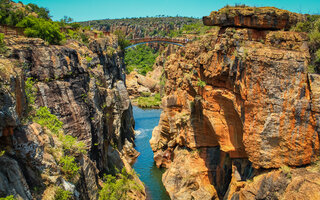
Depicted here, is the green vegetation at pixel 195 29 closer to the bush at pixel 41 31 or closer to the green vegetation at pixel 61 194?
the bush at pixel 41 31

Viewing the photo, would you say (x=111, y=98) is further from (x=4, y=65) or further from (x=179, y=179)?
(x=4, y=65)

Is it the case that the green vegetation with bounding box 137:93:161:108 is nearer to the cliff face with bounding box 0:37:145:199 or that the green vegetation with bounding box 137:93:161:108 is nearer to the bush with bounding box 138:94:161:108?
the bush with bounding box 138:94:161:108

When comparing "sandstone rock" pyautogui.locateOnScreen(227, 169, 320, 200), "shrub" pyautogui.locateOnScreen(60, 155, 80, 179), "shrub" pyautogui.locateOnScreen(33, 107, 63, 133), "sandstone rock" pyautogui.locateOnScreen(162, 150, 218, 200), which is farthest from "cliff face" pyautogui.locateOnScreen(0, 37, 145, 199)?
"sandstone rock" pyautogui.locateOnScreen(227, 169, 320, 200)

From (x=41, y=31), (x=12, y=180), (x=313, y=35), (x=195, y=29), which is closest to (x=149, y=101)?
(x=195, y=29)

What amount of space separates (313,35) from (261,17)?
3.19m

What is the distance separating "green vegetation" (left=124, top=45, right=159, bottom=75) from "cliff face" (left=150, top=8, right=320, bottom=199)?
7024 centimetres

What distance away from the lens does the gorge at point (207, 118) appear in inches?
426

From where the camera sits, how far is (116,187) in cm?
1953

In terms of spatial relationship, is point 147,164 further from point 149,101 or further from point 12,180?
point 149,101

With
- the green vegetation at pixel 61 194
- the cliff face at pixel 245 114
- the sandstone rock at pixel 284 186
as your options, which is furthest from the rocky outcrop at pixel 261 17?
the green vegetation at pixel 61 194

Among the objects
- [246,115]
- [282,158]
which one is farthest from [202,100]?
[282,158]

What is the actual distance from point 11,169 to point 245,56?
12.8m

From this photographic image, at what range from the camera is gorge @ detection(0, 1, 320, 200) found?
1083 cm

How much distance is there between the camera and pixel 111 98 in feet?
85.6
